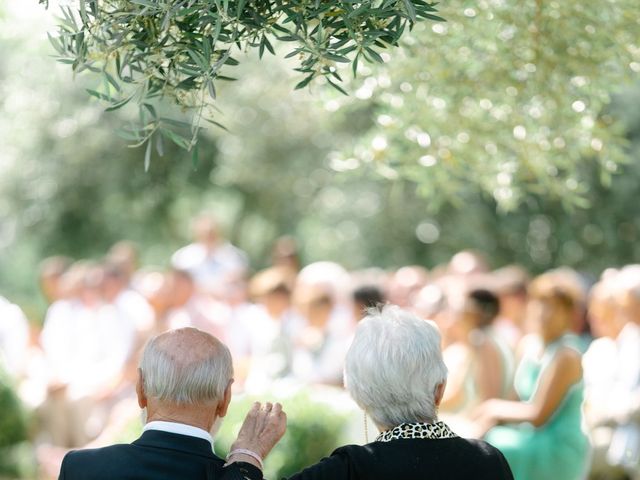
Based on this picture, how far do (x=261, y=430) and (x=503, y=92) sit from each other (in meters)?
3.03

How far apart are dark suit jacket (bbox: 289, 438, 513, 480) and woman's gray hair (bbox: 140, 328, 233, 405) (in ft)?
1.33

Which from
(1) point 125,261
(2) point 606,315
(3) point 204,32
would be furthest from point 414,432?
(1) point 125,261

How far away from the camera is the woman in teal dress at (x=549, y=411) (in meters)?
6.72

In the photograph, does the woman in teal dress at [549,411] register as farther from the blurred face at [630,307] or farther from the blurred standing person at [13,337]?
the blurred standing person at [13,337]

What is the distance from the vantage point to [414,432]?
379 cm

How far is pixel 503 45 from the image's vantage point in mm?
5766

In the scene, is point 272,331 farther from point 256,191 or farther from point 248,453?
point 256,191

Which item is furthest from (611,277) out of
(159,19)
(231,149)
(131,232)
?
(131,232)

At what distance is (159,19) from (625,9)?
8.32ft

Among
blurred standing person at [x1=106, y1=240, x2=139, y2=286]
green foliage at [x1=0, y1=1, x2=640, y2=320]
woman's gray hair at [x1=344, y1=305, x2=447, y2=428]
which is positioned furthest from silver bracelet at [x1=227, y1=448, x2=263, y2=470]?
green foliage at [x1=0, y1=1, x2=640, y2=320]

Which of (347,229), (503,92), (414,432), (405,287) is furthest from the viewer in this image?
(347,229)

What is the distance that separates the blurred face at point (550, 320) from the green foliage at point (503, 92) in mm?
654

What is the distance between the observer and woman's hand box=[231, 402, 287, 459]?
367 centimetres

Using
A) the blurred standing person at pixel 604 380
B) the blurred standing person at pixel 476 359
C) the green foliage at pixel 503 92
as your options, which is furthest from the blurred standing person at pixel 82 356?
the blurred standing person at pixel 604 380
